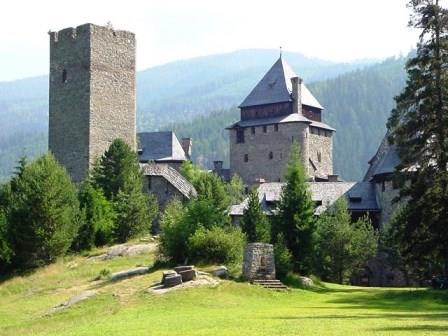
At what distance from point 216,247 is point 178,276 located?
621cm

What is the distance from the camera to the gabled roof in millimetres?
86812

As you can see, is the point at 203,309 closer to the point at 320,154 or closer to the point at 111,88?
the point at 111,88

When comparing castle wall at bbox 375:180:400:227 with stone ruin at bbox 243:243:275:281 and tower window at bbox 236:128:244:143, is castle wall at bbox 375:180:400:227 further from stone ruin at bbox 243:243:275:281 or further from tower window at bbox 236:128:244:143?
tower window at bbox 236:128:244:143

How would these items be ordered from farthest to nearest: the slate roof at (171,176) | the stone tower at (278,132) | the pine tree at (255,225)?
the stone tower at (278,132) → the slate roof at (171,176) → the pine tree at (255,225)

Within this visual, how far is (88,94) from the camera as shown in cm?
6444

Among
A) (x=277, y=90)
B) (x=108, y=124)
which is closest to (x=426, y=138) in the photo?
(x=108, y=124)

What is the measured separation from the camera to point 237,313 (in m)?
30.1

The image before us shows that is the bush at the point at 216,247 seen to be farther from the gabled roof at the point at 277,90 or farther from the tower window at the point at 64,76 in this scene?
the gabled roof at the point at 277,90

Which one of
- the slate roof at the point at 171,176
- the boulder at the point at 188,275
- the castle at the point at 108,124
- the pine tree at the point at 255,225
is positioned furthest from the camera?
the castle at the point at 108,124

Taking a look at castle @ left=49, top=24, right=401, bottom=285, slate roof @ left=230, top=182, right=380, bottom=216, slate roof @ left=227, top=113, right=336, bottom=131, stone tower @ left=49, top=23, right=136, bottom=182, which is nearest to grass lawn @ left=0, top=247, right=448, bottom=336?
castle @ left=49, top=24, right=401, bottom=285

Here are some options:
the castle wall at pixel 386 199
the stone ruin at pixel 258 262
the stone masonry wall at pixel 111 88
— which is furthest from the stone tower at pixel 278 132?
the stone ruin at pixel 258 262

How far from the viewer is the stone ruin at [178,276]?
3741 cm

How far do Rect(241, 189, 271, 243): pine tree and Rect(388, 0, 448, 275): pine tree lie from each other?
980 centimetres

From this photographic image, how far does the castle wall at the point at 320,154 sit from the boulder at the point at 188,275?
157 ft
